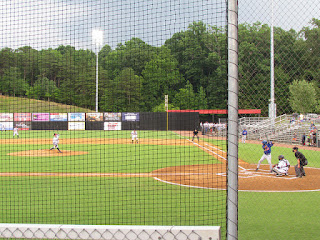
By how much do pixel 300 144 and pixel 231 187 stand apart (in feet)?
82.2

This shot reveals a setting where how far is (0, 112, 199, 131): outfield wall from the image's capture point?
4194cm

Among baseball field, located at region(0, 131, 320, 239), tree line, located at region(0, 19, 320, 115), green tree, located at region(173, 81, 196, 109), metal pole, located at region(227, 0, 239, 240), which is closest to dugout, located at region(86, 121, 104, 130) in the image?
green tree, located at region(173, 81, 196, 109)

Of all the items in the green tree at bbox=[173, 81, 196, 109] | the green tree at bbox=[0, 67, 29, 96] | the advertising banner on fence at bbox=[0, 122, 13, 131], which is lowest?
the advertising banner on fence at bbox=[0, 122, 13, 131]

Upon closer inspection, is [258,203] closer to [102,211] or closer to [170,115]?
[102,211]

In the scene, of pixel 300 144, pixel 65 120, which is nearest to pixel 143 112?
pixel 65 120

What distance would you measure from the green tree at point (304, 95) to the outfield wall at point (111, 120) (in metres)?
33.0

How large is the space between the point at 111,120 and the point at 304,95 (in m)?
36.7

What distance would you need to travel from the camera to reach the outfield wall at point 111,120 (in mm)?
41938

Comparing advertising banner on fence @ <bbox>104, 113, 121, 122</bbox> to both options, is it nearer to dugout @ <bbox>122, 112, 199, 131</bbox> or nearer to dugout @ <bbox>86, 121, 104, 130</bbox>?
dugout @ <bbox>122, 112, 199, 131</bbox>

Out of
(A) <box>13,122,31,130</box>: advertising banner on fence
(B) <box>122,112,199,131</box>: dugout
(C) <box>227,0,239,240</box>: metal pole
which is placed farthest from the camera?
(A) <box>13,122,31,130</box>: advertising banner on fence

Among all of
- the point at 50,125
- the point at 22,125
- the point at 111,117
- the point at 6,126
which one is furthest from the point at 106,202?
the point at 6,126

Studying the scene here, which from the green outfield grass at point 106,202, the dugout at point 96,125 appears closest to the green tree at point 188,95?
the green outfield grass at point 106,202

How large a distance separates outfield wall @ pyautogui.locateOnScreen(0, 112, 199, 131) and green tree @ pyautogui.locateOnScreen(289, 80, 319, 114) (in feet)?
108

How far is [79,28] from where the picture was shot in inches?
271
